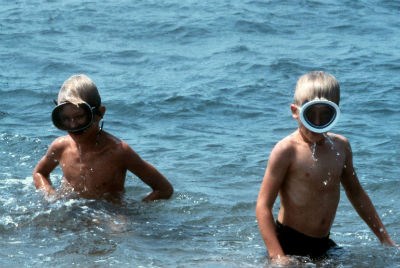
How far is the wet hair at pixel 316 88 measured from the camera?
5117mm

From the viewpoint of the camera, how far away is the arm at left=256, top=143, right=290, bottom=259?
5.20 metres

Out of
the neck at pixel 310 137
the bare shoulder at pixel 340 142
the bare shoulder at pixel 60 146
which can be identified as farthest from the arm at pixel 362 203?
the bare shoulder at pixel 60 146

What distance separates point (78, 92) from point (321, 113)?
1.90m

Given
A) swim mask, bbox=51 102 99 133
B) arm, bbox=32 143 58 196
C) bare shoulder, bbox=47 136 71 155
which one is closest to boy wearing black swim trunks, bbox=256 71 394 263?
swim mask, bbox=51 102 99 133

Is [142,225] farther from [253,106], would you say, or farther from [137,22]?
[137,22]

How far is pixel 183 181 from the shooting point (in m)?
8.01

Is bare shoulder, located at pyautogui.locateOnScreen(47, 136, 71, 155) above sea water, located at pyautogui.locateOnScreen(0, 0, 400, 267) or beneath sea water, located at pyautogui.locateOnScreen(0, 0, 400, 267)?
above

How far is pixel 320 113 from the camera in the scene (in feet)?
16.6

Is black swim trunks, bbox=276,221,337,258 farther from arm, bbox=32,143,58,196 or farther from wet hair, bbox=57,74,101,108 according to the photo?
arm, bbox=32,143,58,196

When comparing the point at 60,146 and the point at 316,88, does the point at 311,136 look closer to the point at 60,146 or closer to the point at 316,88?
the point at 316,88

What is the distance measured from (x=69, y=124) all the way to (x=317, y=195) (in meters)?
1.81

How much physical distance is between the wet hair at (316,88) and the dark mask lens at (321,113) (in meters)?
0.09

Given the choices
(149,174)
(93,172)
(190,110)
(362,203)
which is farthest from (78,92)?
(190,110)

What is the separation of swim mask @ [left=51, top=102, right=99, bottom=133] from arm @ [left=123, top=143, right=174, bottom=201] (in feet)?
1.43
